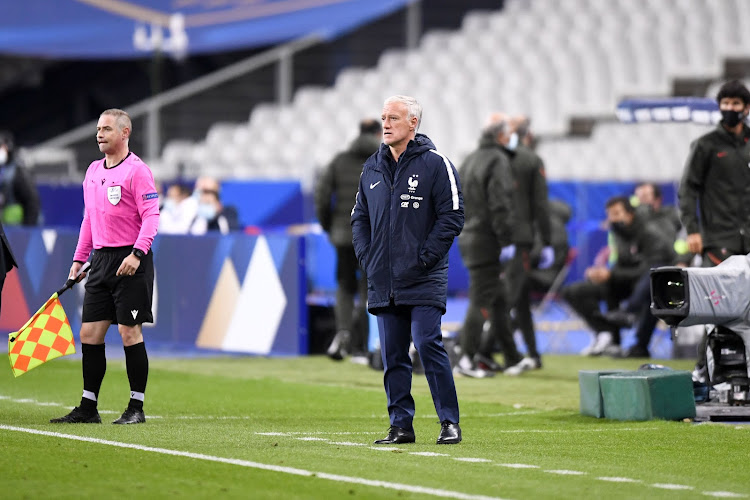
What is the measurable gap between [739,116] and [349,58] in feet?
75.0

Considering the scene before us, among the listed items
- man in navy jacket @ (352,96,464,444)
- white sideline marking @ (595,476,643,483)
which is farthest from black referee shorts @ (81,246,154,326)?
white sideline marking @ (595,476,643,483)

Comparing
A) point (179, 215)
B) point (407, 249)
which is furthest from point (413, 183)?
point (179, 215)

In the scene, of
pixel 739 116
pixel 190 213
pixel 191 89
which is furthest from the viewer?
pixel 191 89

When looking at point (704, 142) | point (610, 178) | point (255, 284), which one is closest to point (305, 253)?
point (255, 284)

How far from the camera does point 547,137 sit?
94.7 feet

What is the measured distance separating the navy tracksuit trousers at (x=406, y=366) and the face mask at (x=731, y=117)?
11.0 feet

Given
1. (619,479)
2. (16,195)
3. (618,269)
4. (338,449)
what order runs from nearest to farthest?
(619,479) < (338,449) < (618,269) < (16,195)

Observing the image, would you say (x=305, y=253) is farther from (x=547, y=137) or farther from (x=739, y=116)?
(x=547, y=137)

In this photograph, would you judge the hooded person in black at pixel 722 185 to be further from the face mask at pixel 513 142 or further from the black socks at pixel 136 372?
the black socks at pixel 136 372

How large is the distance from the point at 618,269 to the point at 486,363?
3.24m

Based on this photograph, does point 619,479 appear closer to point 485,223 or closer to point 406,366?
point 406,366

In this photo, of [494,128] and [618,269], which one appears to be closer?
[494,128]

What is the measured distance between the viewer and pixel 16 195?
1980cm

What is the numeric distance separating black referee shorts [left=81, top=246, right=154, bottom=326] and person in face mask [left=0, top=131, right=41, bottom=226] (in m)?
10.0
